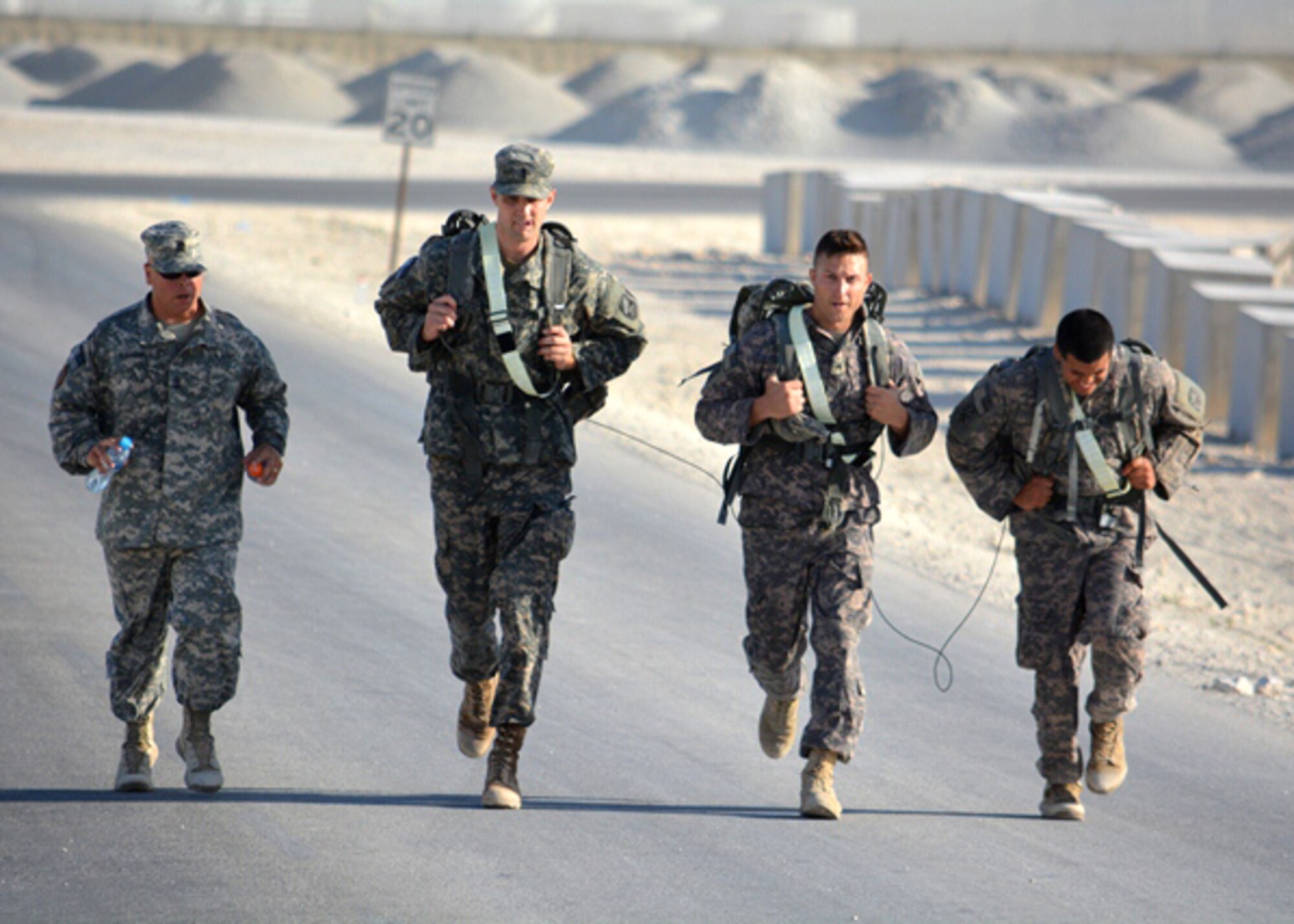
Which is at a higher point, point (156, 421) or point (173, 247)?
point (173, 247)

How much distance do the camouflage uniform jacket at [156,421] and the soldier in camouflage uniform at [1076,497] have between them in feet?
8.55

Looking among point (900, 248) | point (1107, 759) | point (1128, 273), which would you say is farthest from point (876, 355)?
point (900, 248)

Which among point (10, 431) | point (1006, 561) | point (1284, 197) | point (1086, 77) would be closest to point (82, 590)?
point (10, 431)

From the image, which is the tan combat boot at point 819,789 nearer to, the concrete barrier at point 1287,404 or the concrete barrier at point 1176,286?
the concrete barrier at point 1287,404

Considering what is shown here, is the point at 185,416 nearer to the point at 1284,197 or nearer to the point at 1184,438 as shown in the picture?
the point at 1184,438

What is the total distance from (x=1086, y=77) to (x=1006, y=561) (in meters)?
80.9

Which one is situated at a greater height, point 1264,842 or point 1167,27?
point 1167,27

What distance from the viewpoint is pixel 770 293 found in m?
6.95

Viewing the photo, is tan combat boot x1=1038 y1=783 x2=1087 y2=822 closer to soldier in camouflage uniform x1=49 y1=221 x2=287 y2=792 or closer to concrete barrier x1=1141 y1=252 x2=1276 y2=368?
soldier in camouflage uniform x1=49 y1=221 x2=287 y2=792

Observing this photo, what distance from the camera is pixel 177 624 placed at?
6680 millimetres

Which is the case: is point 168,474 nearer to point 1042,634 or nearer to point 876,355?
point 876,355

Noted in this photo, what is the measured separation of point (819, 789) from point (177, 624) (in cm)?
230

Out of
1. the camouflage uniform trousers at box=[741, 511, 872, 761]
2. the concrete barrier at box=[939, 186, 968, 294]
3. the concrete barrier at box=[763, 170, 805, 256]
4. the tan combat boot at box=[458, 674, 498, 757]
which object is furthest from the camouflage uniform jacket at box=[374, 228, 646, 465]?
the concrete barrier at box=[763, 170, 805, 256]

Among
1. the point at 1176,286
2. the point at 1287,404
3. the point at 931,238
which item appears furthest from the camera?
the point at 931,238
